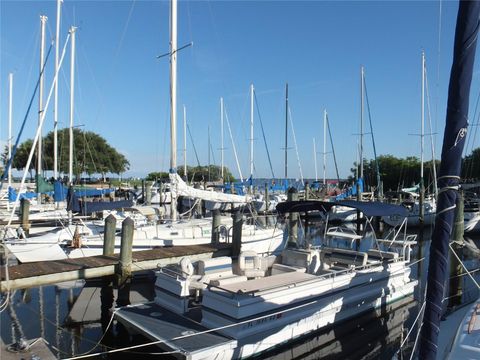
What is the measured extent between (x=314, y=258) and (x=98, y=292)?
7.28 meters

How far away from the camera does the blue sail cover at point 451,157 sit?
15.5 ft

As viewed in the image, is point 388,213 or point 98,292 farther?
point 98,292

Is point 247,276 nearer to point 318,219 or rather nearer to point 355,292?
point 355,292

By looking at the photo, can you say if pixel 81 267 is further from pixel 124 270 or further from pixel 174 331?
pixel 174 331

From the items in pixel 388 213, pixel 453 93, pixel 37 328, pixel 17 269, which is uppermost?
pixel 453 93

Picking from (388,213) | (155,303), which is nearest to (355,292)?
(388,213)

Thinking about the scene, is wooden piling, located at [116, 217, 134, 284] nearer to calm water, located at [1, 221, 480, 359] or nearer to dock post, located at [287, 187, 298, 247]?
calm water, located at [1, 221, 480, 359]

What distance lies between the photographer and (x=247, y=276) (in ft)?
35.6

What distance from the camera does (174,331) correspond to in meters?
8.41

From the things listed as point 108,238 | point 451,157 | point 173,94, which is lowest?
point 108,238

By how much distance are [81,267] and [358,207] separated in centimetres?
771

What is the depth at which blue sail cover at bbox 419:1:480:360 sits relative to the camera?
15.5 ft

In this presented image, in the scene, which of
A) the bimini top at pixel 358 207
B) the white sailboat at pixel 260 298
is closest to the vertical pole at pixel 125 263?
the white sailboat at pixel 260 298

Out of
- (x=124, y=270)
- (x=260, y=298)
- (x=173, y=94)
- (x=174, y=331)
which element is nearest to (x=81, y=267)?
(x=124, y=270)
